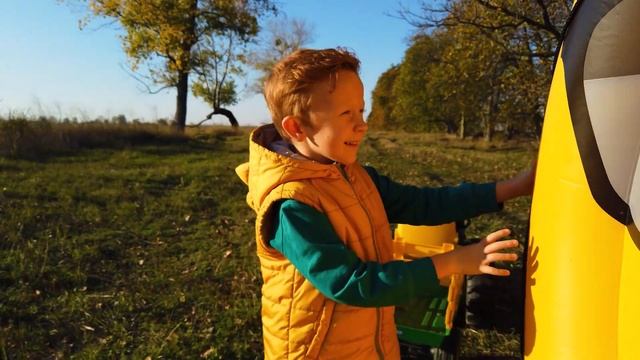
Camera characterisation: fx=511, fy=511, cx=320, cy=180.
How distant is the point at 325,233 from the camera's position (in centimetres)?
163

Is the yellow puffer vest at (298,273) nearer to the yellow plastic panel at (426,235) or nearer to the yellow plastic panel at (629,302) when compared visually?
the yellow plastic panel at (629,302)

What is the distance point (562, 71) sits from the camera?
150 centimetres

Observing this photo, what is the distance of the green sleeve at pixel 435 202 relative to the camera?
6.93ft

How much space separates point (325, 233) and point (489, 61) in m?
9.24

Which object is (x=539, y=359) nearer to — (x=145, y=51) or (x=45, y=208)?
(x=45, y=208)

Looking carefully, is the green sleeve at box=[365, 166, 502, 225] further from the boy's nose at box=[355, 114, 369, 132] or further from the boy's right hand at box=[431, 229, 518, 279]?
the boy's right hand at box=[431, 229, 518, 279]

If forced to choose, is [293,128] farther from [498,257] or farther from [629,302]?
[629,302]

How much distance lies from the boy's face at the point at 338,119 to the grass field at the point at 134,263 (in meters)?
2.22

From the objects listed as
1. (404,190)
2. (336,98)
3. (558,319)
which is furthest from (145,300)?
(558,319)

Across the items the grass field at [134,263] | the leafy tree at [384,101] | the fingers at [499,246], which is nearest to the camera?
the fingers at [499,246]

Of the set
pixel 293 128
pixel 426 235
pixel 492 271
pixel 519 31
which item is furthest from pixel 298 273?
pixel 519 31

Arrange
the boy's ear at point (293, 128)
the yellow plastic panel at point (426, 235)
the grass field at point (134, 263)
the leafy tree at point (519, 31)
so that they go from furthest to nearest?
the leafy tree at point (519, 31), the grass field at point (134, 263), the yellow plastic panel at point (426, 235), the boy's ear at point (293, 128)

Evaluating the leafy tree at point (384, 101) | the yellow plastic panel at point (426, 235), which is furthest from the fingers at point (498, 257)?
the leafy tree at point (384, 101)

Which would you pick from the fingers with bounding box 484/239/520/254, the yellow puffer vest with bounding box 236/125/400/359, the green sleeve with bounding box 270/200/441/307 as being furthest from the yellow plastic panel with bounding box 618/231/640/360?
the yellow puffer vest with bounding box 236/125/400/359
